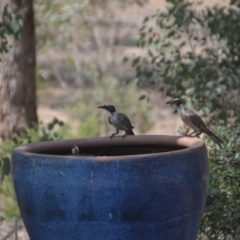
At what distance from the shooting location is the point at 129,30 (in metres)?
19.0

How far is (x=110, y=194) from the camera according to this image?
389cm

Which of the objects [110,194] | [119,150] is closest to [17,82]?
[119,150]

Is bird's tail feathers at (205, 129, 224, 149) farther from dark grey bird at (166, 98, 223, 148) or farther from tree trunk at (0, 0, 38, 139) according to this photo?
tree trunk at (0, 0, 38, 139)

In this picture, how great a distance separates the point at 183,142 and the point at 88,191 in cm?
83

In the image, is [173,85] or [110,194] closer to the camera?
[110,194]

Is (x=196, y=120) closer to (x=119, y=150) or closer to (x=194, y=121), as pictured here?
(x=194, y=121)

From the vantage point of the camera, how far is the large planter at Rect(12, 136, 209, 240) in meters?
3.90

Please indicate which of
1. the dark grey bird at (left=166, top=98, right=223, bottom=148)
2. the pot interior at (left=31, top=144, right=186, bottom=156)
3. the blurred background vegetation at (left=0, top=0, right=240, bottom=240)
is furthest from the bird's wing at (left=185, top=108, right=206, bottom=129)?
the pot interior at (left=31, top=144, right=186, bottom=156)

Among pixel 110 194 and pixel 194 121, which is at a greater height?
pixel 194 121

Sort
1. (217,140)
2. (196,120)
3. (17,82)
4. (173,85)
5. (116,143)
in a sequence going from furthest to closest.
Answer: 1. (17,82)
2. (173,85)
3. (196,120)
4. (217,140)
5. (116,143)

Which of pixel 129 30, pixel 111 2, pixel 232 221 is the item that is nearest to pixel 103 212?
pixel 232 221

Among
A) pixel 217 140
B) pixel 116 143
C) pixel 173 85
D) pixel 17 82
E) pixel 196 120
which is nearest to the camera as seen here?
pixel 116 143

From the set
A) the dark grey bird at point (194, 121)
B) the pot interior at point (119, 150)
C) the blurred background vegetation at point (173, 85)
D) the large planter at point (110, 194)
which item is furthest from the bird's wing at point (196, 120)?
the large planter at point (110, 194)

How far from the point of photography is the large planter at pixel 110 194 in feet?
12.8
